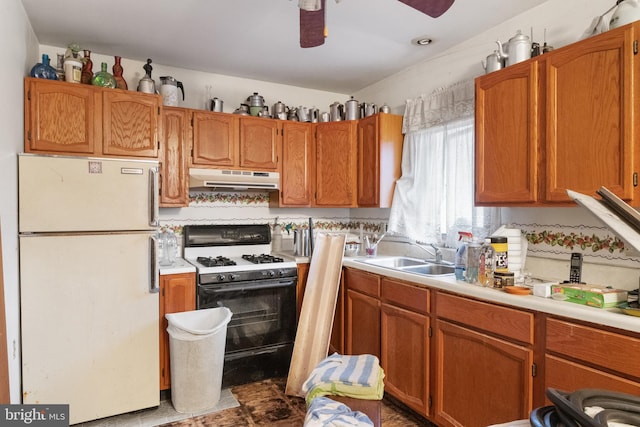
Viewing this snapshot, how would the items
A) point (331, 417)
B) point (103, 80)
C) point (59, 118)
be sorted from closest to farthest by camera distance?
point (331, 417) < point (59, 118) < point (103, 80)

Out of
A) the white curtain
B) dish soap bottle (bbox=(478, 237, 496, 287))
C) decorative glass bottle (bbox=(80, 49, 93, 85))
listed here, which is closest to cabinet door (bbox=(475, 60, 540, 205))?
dish soap bottle (bbox=(478, 237, 496, 287))

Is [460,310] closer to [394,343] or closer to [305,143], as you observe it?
[394,343]

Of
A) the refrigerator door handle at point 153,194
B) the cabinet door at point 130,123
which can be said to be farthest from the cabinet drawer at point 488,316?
the cabinet door at point 130,123

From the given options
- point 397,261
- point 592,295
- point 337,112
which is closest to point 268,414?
point 397,261

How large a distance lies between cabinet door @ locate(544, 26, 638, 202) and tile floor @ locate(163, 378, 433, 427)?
166 cm

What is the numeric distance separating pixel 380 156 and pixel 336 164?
465 mm

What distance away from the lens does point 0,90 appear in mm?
1729

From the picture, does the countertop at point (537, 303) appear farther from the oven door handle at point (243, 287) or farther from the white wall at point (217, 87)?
the white wall at point (217, 87)

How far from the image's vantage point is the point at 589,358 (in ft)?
4.96

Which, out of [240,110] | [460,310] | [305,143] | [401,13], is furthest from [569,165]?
[240,110]

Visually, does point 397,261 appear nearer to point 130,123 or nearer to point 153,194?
point 153,194

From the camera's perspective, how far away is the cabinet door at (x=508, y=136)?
1.98 m

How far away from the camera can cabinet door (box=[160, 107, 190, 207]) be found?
2967 millimetres

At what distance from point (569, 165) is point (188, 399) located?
8.75 ft
